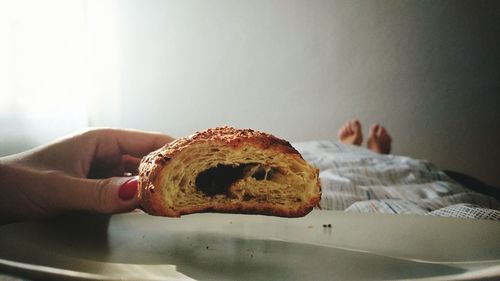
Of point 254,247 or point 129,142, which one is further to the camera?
point 129,142

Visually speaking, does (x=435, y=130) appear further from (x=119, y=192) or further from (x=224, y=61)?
(x=119, y=192)

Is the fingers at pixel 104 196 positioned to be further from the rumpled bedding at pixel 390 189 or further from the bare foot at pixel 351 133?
the bare foot at pixel 351 133

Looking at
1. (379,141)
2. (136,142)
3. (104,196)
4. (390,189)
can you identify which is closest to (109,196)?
(104,196)

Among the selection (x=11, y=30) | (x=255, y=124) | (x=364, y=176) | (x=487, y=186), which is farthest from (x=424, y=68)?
(x=11, y=30)

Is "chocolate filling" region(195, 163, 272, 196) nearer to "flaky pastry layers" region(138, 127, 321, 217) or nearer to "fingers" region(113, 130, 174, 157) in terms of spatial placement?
"flaky pastry layers" region(138, 127, 321, 217)

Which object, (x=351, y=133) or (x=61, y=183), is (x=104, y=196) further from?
(x=351, y=133)

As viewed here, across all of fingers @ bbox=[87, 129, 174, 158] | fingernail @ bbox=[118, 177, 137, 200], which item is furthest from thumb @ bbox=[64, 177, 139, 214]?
fingers @ bbox=[87, 129, 174, 158]
